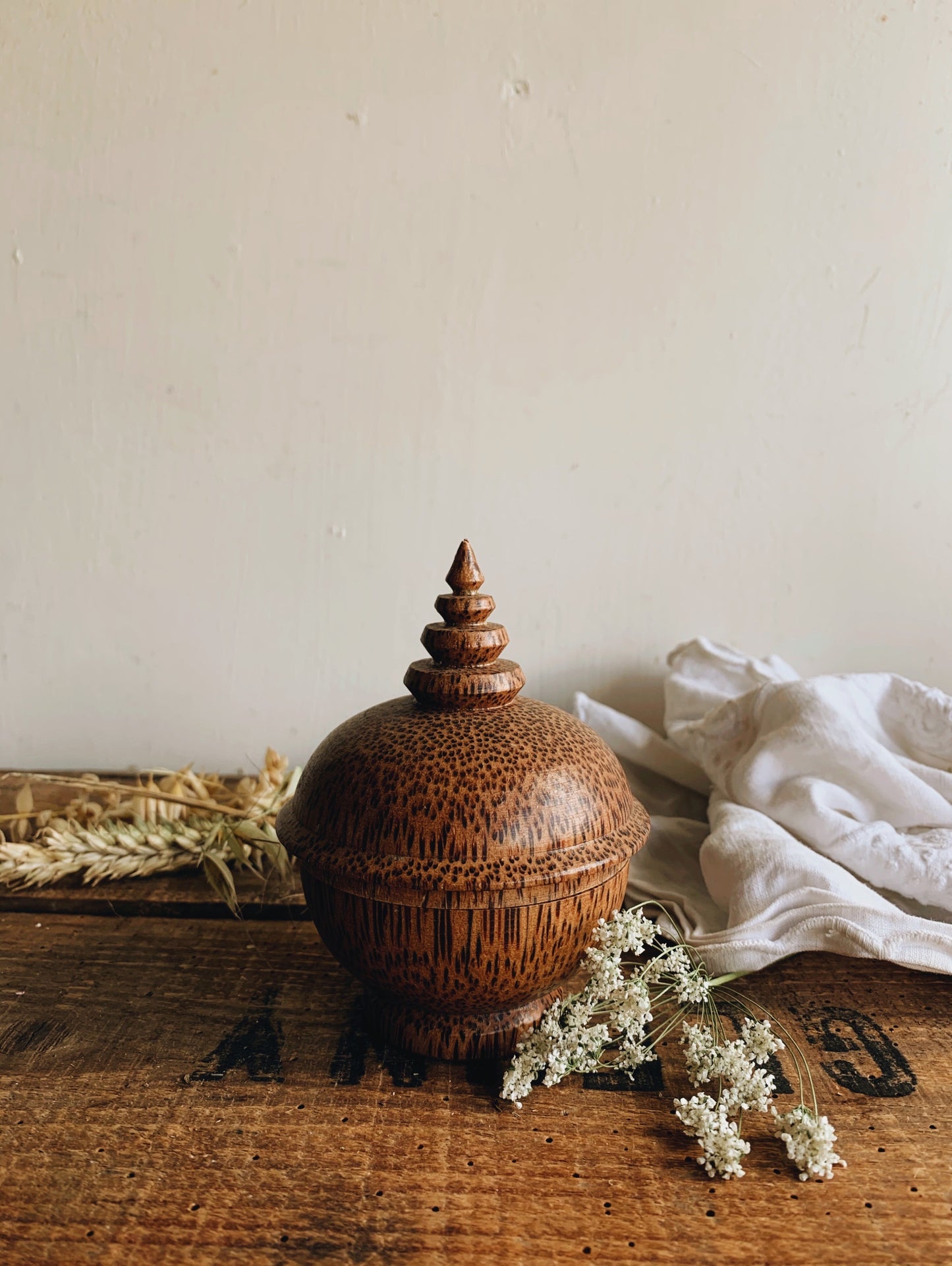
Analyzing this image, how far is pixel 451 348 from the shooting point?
3.04ft

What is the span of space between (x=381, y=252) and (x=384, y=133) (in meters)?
0.11

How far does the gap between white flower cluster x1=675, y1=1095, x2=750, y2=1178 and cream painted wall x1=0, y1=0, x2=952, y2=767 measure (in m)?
0.51

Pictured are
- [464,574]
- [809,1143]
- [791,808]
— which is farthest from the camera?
[791,808]

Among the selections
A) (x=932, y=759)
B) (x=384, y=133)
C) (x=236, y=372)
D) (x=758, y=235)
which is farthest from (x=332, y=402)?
(x=932, y=759)

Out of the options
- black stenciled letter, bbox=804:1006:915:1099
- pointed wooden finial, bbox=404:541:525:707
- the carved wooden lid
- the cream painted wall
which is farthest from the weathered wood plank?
the cream painted wall

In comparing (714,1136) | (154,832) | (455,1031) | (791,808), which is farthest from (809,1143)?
(154,832)

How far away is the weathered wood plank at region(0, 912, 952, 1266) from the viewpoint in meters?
0.45

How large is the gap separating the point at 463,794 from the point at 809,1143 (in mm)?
276

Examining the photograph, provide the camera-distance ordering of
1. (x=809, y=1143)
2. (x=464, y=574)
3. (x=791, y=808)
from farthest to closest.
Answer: (x=791, y=808) → (x=464, y=574) → (x=809, y=1143)

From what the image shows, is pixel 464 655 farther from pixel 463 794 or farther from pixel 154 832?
pixel 154 832

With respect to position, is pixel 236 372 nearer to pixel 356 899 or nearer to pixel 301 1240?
pixel 356 899

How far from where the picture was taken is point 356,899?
0.54m

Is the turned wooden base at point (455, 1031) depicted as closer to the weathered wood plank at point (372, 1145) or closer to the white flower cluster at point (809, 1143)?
the weathered wood plank at point (372, 1145)

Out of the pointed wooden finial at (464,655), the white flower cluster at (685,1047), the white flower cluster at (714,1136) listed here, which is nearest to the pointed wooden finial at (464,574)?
the pointed wooden finial at (464,655)
